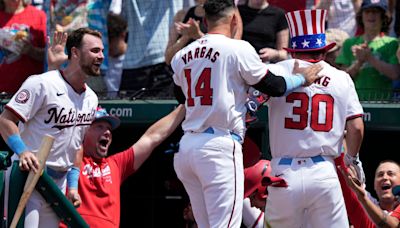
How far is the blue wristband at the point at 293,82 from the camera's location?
22.3 feet

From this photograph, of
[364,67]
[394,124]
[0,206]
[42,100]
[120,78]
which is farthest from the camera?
[120,78]

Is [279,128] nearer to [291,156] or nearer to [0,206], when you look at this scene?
[291,156]

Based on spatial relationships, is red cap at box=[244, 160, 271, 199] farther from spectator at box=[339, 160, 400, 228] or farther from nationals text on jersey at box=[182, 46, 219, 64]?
nationals text on jersey at box=[182, 46, 219, 64]

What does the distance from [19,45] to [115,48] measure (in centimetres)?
89

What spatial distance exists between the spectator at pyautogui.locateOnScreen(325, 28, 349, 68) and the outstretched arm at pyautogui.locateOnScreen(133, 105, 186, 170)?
1558 millimetres

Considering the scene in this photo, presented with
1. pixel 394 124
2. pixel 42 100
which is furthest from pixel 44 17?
pixel 394 124

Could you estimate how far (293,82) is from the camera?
269 inches

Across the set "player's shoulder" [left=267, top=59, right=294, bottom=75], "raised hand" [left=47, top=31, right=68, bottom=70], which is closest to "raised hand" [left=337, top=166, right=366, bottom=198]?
"player's shoulder" [left=267, top=59, right=294, bottom=75]

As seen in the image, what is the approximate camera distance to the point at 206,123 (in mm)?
6766

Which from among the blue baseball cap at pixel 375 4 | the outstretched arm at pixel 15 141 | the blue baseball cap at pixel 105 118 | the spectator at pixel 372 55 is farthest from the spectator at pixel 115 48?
the outstretched arm at pixel 15 141

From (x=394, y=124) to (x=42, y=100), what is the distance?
9.02 feet

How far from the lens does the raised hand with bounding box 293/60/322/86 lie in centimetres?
693

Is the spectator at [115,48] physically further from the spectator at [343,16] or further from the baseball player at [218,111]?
the baseball player at [218,111]

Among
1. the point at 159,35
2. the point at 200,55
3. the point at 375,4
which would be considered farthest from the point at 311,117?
the point at 159,35
